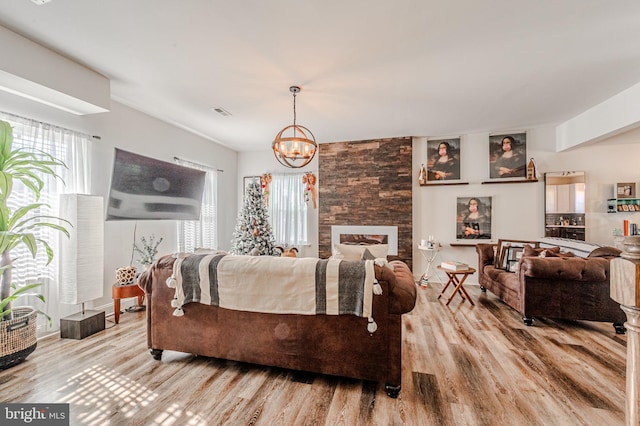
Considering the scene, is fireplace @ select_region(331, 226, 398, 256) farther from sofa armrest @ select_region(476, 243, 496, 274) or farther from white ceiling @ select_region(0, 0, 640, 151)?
white ceiling @ select_region(0, 0, 640, 151)

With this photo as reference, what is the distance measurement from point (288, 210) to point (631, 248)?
18.5 ft

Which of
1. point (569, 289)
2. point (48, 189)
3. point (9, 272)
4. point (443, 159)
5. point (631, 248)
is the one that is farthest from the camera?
point (443, 159)

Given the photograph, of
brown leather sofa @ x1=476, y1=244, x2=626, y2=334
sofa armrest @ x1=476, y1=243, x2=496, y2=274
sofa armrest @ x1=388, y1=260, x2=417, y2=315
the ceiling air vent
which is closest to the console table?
sofa armrest @ x1=476, y1=243, x2=496, y2=274

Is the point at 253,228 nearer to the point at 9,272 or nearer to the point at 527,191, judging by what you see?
the point at 9,272

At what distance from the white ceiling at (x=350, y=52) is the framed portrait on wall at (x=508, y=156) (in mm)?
830

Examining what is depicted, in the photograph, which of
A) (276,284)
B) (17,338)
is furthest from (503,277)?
(17,338)

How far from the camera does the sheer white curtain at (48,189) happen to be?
2.82 m

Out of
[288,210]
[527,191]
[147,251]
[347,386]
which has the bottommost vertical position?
[347,386]

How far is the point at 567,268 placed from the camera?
3100 millimetres

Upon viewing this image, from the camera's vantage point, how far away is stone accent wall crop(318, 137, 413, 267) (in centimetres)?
543

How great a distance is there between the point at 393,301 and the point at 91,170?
3.76 meters

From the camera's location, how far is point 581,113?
167 inches

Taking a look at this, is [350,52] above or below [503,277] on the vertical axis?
above

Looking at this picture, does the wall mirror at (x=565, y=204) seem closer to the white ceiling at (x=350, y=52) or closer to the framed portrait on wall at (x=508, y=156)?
the framed portrait on wall at (x=508, y=156)
